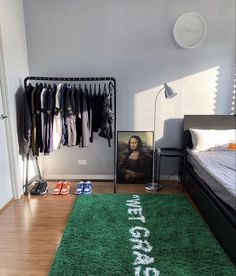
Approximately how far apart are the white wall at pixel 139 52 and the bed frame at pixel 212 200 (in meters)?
0.14

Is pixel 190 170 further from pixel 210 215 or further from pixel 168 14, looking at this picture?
pixel 168 14

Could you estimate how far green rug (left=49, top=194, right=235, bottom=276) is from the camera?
1.71 metres

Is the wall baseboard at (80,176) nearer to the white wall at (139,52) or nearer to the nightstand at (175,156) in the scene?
the nightstand at (175,156)

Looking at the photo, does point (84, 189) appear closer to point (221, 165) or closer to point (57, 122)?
point (57, 122)

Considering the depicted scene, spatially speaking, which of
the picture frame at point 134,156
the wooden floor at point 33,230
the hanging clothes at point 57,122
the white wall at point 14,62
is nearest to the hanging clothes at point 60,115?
the hanging clothes at point 57,122

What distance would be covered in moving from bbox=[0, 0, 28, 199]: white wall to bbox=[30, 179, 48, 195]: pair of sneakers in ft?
0.54

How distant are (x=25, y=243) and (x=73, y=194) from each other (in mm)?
1051

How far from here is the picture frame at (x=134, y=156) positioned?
3.33 metres

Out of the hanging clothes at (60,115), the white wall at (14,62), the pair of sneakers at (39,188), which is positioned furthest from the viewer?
the pair of sneakers at (39,188)

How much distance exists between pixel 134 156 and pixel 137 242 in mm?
1504

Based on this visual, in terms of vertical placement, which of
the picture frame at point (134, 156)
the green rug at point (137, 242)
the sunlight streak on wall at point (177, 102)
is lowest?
the green rug at point (137, 242)

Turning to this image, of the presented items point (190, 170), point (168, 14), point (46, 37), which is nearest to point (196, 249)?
point (190, 170)

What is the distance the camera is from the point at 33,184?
3.21m

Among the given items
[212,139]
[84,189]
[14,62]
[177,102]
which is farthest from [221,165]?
[14,62]
